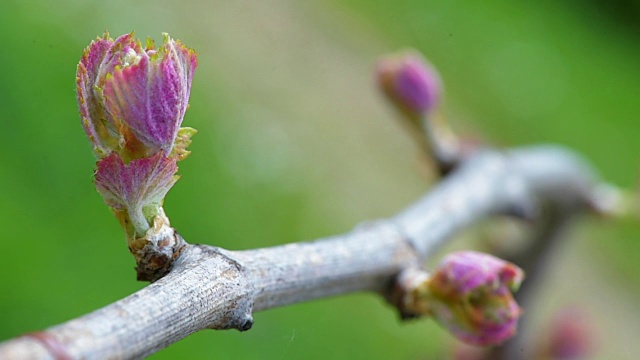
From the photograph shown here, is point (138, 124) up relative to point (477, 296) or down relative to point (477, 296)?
up

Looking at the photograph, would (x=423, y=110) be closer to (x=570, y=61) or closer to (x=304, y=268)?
(x=304, y=268)

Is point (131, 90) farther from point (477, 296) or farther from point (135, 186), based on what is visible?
point (477, 296)

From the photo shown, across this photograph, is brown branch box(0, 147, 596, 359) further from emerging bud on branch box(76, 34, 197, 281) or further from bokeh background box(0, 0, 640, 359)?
bokeh background box(0, 0, 640, 359)

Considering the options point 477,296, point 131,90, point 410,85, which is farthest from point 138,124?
point 410,85

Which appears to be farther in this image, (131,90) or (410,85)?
(410,85)

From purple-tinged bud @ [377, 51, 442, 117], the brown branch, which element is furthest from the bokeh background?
purple-tinged bud @ [377, 51, 442, 117]

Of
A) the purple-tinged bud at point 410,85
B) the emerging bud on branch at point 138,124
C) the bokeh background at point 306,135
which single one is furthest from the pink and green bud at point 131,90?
the purple-tinged bud at point 410,85

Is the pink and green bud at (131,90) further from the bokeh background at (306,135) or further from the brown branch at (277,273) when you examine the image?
the bokeh background at (306,135)
